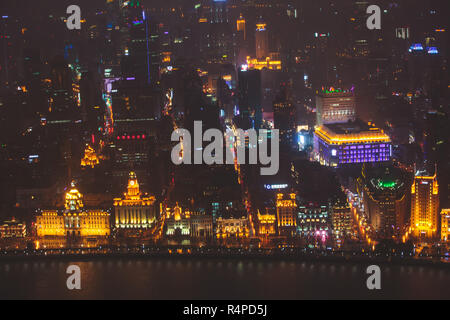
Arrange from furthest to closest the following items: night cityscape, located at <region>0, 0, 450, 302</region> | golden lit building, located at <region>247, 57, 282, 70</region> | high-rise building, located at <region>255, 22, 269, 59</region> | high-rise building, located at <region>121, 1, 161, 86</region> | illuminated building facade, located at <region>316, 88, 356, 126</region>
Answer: high-rise building, located at <region>255, 22, 269, 59</region>, golden lit building, located at <region>247, 57, 282, 70</region>, high-rise building, located at <region>121, 1, 161, 86</region>, illuminated building facade, located at <region>316, 88, 356, 126</region>, night cityscape, located at <region>0, 0, 450, 302</region>

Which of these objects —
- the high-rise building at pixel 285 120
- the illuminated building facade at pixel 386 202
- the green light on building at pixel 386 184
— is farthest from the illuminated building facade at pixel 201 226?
the high-rise building at pixel 285 120

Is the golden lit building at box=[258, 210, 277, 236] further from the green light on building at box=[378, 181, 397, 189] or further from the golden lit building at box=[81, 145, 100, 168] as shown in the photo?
the golden lit building at box=[81, 145, 100, 168]

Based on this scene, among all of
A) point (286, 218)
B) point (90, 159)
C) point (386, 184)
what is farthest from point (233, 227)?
point (90, 159)

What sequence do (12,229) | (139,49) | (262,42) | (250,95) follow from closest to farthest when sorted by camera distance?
(12,229), (250,95), (139,49), (262,42)

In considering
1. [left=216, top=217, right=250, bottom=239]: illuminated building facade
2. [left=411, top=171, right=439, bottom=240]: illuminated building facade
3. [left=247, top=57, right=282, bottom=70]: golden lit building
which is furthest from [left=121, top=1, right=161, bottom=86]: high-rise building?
[left=411, top=171, right=439, bottom=240]: illuminated building facade

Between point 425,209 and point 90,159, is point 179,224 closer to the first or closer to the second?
point 425,209

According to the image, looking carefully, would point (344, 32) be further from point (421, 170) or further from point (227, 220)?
point (227, 220)

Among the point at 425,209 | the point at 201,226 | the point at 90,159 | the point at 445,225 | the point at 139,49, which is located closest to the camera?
the point at 445,225

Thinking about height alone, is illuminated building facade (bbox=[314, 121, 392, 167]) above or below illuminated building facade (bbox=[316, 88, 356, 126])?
below
